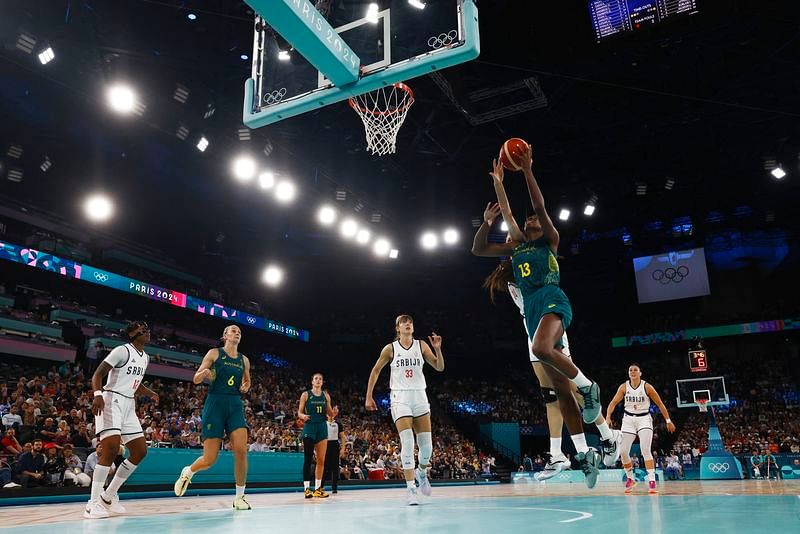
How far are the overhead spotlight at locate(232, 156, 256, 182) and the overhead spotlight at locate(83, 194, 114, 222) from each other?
905 cm

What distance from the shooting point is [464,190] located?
21.8 m

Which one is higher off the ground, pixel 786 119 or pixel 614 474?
pixel 786 119

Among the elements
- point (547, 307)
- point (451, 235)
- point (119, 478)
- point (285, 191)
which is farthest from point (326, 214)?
point (547, 307)

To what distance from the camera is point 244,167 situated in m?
16.8

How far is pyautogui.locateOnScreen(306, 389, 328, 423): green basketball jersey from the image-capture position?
1013cm

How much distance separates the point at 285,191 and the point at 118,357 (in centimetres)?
1165

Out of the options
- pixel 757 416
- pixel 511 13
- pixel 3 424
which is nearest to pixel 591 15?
pixel 511 13

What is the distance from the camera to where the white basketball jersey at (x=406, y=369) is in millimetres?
7949

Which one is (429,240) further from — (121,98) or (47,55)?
(47,55)

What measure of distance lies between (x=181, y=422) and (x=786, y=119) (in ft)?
66.1

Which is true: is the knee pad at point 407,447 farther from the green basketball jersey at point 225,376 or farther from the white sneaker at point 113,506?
the white sneaker at point 113,506

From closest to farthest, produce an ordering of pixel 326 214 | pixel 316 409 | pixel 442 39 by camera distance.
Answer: pixel 442 39 < pixel 316 409 < pixel 326 214

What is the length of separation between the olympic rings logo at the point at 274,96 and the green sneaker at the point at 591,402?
5.18 metres

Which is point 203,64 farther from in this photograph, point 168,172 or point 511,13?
point 168,172
